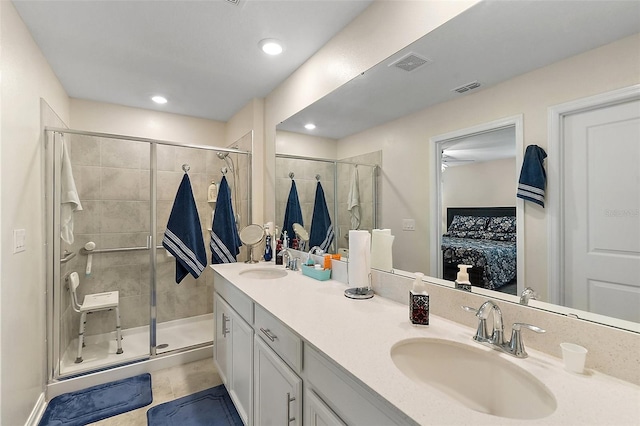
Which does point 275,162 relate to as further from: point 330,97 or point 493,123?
point 493,123

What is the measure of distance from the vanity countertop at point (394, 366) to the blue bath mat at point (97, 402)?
134 cm

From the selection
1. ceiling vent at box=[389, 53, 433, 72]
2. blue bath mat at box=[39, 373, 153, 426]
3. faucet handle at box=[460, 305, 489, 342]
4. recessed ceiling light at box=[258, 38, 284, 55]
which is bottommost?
blue bath mat at box=[39, 373, 153, 426]

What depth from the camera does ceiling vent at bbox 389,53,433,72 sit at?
1.30m

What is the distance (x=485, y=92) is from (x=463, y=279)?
0.70 m

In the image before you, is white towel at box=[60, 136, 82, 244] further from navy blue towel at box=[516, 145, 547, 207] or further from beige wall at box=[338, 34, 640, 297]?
navy blue towel at box=[516, 145, 547, 207]

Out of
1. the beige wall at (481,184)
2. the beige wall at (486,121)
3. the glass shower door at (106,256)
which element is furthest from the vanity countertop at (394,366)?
the glass shower door at (106,256)

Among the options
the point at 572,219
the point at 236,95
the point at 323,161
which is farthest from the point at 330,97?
the point at 572,219

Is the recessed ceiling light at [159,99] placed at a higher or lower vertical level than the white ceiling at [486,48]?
higher

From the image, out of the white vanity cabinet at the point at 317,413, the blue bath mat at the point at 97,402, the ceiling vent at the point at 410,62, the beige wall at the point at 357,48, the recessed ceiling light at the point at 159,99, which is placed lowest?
the blue bath mat at the point at 97,402

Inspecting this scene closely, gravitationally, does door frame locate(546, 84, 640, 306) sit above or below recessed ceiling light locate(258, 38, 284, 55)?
below

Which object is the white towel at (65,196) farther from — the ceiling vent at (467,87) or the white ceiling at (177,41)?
the ceiling vent at (467,87)

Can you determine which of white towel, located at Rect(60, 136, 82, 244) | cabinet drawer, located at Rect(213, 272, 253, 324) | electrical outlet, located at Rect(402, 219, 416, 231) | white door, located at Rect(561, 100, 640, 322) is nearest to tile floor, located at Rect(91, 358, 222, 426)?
cabinet drawer, located at Rect(213, 272, 253, 324)

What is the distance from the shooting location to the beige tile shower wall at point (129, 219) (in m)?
2.75

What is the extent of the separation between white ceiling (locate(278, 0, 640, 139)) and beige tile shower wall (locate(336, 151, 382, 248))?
0.18 metres
